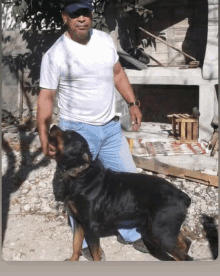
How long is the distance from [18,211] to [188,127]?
3119 mm

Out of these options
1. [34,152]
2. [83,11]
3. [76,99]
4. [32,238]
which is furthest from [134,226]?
[34,152]

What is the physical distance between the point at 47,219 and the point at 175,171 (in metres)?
1.59

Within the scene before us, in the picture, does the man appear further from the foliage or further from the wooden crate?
the wooden crate

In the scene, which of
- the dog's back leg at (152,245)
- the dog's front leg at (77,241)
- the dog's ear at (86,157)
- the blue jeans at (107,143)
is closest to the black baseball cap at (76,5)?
the blue jeans at (107,143)

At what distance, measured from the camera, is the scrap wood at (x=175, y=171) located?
5045 mm

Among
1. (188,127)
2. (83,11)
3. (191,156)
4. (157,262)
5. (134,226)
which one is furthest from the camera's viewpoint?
(188,127)

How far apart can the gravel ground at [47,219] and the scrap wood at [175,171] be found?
0.07m

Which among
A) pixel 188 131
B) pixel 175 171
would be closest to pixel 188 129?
pixel 188 131

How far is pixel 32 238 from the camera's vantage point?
433 cm

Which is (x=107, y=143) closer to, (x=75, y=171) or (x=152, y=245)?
(x=75, y=171)

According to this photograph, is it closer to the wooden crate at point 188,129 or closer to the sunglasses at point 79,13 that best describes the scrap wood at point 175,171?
the wooden crate at point 188,129

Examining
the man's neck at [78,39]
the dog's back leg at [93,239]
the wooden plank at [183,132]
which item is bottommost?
the dog's back leg at [93,239]

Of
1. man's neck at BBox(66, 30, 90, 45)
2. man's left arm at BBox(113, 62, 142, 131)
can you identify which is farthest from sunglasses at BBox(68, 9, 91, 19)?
man's left arm at BBox(113, 62, 142, 131)

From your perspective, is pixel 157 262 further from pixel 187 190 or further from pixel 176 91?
pixel 176 91
